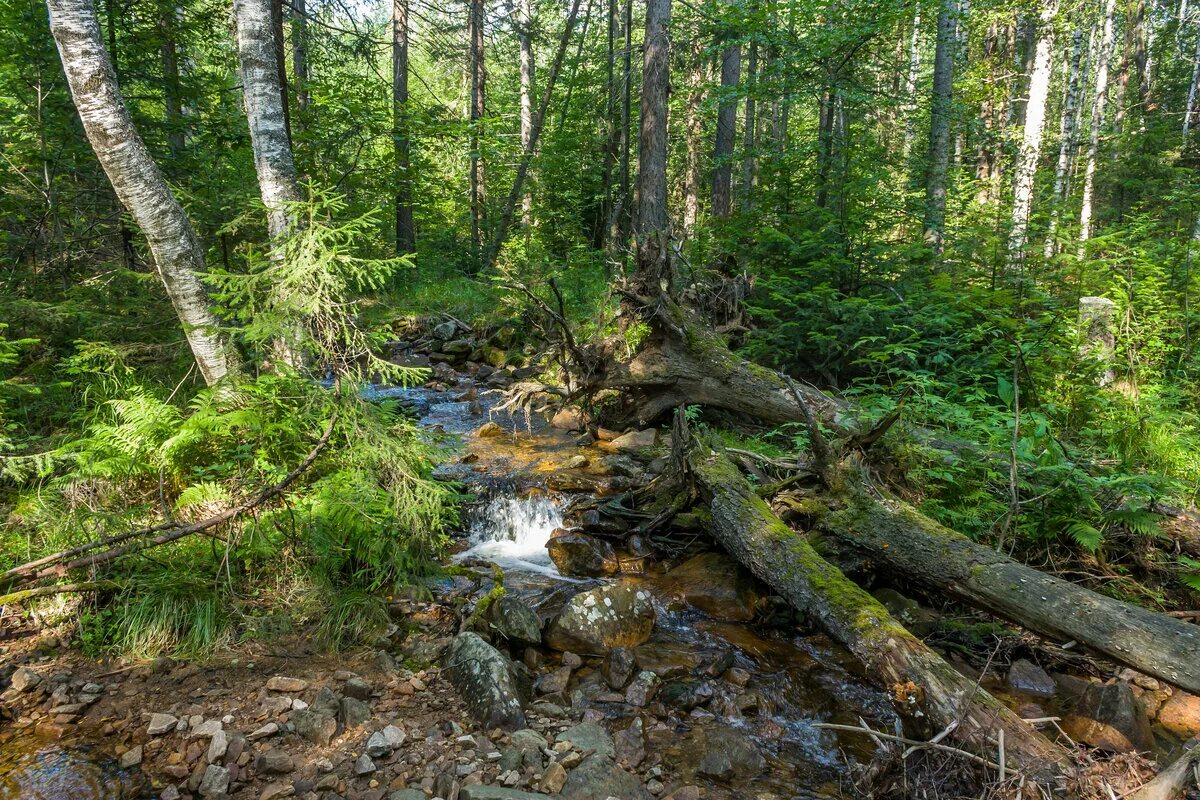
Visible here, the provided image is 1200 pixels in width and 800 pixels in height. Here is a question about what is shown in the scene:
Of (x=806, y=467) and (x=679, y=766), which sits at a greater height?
(x=806, y=467)

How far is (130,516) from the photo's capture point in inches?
166

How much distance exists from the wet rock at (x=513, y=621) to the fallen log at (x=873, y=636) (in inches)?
71.1

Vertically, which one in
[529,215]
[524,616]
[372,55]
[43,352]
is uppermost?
[372,55]

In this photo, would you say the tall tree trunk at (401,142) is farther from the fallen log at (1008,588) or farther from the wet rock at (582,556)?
the fallen log at (1008,588)

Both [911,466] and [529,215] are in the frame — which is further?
[529,215]

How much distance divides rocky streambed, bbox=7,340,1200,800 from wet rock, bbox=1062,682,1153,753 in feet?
0.04

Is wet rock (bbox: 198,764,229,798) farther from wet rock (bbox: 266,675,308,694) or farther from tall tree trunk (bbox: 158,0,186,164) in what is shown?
tall tree trunk (bbox: 158,0,186,164)

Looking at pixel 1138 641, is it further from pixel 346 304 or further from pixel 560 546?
pixel 346 304

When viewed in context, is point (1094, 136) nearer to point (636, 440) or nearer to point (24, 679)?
point (636, 440)

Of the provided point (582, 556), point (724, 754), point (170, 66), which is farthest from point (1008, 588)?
point (170, 66)

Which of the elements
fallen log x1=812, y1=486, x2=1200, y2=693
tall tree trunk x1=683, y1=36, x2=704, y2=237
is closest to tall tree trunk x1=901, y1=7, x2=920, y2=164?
tall tree trunk x1=683, y1=36, x2=704, y2=237

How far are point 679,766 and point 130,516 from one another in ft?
13.3

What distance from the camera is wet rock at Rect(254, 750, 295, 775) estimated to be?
119 inches

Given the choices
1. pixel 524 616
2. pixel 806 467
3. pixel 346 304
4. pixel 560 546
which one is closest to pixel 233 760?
pixel 524 616
